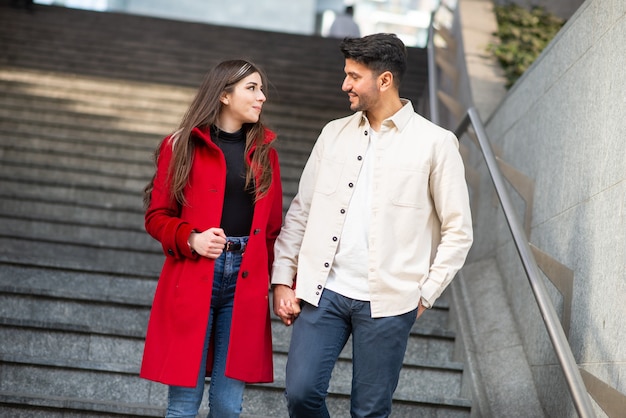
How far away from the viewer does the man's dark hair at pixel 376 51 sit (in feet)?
9.62

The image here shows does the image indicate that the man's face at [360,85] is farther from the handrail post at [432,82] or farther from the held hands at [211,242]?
the handrail post at [432,82]

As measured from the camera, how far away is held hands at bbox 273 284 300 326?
2.97m

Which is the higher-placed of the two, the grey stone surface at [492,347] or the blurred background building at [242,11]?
the blurred background building at [242,11]

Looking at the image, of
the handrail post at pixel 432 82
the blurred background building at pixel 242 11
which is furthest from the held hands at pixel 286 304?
the blurred background building at pixel 242 11

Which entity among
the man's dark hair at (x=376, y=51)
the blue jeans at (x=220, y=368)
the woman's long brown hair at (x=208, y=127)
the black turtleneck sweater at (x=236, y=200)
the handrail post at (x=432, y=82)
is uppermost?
the handrail post at (x=432, y=82)

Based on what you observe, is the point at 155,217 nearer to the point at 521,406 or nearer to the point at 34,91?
the point at 521,406

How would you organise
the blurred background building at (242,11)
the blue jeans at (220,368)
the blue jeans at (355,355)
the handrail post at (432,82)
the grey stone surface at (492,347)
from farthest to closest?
the blurred background building at (242,11)
the handrail post at (432,82)
the grey stone surface at (492,347)
the blue jeans at (220,368)
the blue jeans at (355,355)

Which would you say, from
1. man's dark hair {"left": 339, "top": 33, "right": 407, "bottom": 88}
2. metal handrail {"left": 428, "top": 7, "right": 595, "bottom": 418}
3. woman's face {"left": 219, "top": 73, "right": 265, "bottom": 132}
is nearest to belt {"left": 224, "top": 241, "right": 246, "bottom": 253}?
woman's face {"left": 219, "top": 73, "right": 265, "bottom": 132}

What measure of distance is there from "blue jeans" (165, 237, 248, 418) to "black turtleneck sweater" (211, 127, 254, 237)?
4cm

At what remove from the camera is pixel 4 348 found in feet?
14.1

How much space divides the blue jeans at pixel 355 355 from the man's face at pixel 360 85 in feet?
2.04

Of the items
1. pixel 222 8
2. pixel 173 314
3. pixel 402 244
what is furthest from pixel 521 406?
pixel 222 8

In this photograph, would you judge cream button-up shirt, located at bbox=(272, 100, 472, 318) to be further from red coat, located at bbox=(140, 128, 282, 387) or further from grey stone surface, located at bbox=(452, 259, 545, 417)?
grey stone surface, located at bbox=(452, 259, 545, 417)

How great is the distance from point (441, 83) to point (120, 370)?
4421 mm
